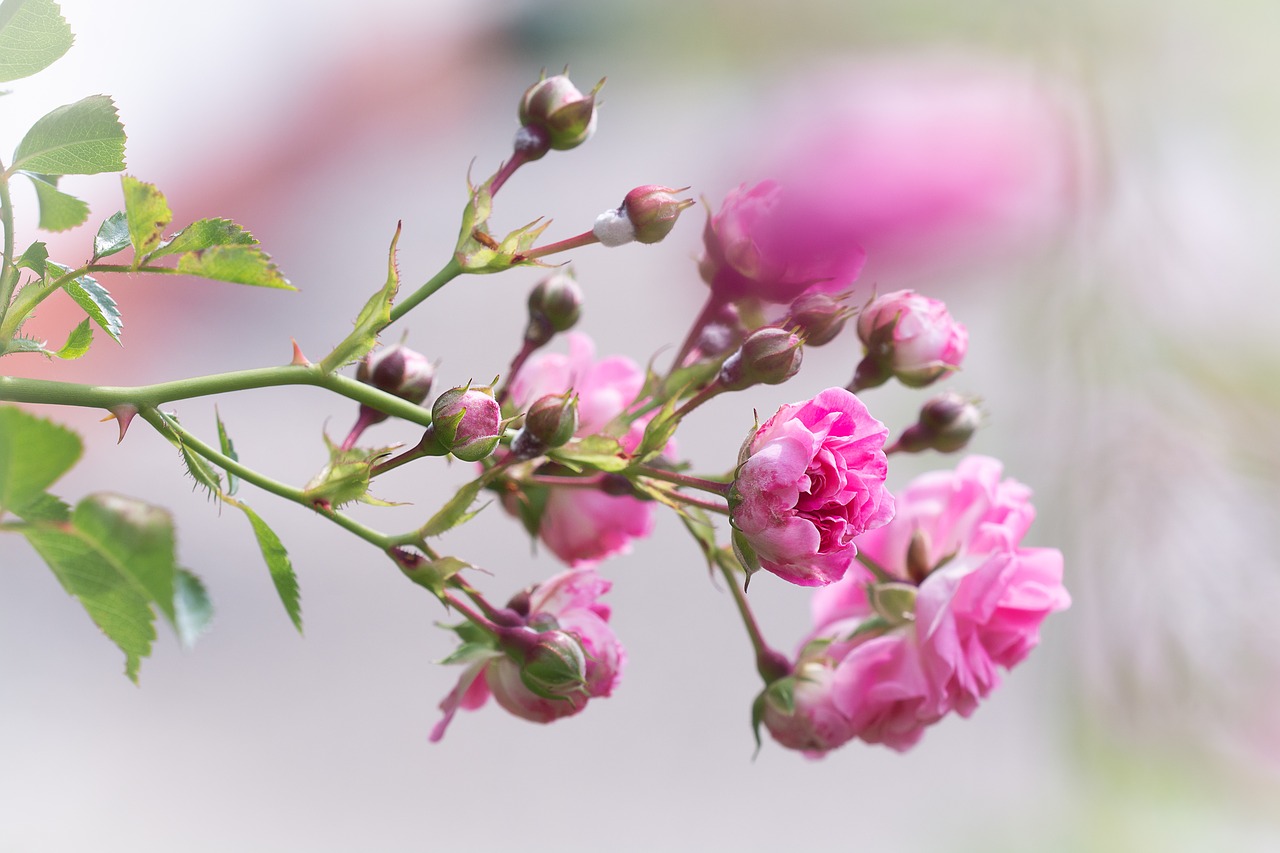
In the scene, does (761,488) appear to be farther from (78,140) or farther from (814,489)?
(78,140)

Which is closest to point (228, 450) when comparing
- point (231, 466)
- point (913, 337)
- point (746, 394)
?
point (231, 466)

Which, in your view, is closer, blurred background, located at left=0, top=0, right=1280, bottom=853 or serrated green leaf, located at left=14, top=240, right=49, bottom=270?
serrated green leaf, located at left=14, top=240, right=49, bottom=270

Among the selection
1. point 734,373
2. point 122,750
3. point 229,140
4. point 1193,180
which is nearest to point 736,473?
point 734,373

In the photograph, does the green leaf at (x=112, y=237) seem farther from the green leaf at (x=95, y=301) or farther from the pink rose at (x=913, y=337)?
the pink rose at (x=913, y=337)

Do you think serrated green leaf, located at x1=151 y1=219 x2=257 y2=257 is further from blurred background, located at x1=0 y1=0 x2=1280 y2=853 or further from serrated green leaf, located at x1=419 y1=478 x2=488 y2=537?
blurred background, located at x1=0 y1=0 x2=1280 y2=853

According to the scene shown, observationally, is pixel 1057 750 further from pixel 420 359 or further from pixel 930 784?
pixel 420 359

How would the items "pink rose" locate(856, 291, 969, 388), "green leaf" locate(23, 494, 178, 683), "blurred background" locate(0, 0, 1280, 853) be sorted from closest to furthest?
1. "green leaf" locate(23, 494, 178, 683)
2. "pink rose" locate(856, 291, 969, 388)
3. "blurred background" locate(0, 0, 1280, 853)

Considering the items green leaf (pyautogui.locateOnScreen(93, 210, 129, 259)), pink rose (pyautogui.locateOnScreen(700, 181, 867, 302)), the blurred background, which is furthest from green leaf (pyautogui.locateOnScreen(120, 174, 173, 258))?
the blurred background
